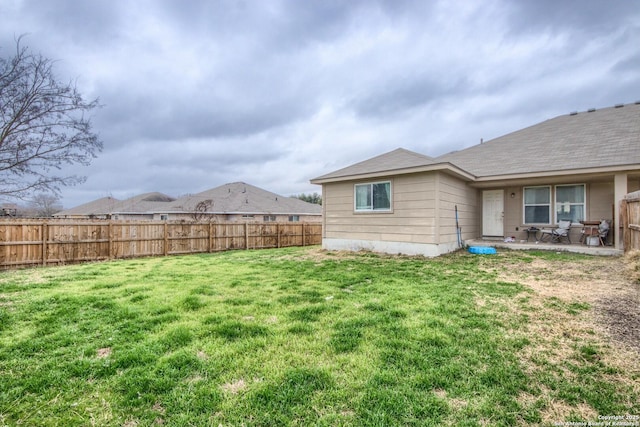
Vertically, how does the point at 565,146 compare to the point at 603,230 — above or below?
above

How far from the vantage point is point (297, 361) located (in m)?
2.54

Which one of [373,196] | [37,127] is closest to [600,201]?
[373,196]

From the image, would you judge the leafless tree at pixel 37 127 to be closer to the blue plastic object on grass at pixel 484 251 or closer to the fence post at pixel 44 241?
the fence post at pixel 44 241

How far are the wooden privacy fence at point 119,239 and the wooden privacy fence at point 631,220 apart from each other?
12243 millimetres

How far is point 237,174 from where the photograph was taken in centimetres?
4684

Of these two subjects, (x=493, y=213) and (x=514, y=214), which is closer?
(x=514, y=214)

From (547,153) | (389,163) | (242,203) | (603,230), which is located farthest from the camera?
(242,203)

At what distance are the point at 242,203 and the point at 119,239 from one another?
14953 mm

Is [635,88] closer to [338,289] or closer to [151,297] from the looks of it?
[338,289]

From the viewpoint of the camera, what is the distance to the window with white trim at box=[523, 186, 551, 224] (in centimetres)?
1051

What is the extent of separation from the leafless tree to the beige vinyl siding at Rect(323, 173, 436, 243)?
8.32m

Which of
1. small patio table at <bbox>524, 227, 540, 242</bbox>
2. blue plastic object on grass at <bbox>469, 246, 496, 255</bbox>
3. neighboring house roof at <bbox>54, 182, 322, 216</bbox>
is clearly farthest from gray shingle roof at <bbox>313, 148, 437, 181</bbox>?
neighboring house roof at <bbox>54, 182, 322, 216</bbox>

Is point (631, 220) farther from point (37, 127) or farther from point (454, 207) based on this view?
point (37, 127)

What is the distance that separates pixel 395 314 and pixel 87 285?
5.63m
